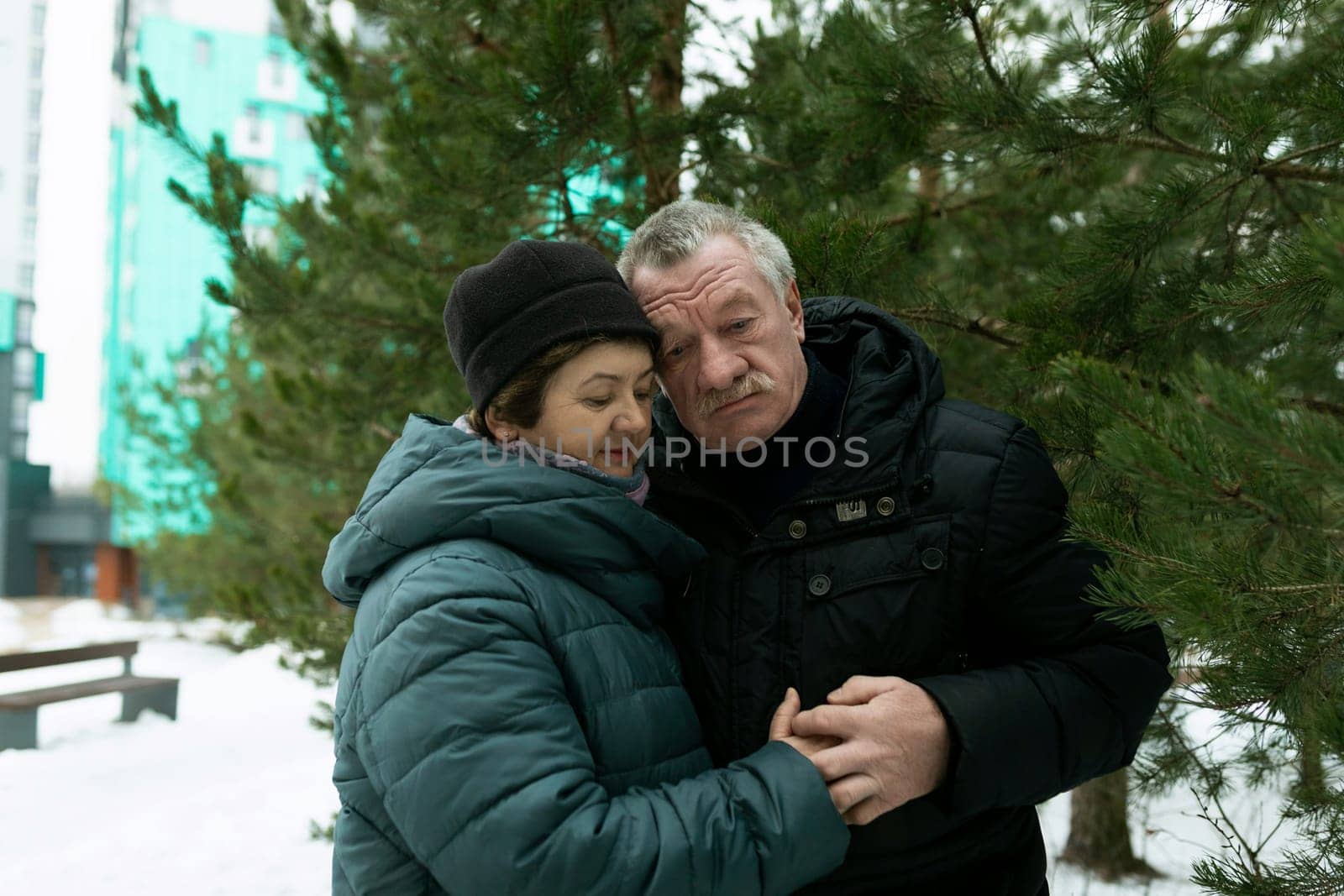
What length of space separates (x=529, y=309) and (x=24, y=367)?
60.0ft

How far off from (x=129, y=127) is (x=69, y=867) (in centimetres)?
1878

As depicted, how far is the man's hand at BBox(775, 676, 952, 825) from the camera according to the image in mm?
1247

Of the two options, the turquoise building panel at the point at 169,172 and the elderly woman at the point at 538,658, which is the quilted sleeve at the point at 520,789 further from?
the turquoise building panel at the point at 169,172

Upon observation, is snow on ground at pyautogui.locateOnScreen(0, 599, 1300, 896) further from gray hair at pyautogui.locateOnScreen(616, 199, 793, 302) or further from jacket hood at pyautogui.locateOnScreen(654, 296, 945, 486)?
gray hair at pyautogui.locateOnScreen(616, 199, 793, 302)

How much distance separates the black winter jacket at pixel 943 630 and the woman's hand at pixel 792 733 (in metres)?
0.08

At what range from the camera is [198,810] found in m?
6.46

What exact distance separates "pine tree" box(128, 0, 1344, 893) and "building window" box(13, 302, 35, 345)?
13458mm

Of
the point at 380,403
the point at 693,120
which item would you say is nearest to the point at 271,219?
the point at 380,403

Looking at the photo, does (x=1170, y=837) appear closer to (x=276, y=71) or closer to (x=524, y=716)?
(x=524, y=716)

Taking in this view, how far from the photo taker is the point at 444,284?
13.3 ft

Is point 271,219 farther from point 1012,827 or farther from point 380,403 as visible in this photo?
point 1012,827

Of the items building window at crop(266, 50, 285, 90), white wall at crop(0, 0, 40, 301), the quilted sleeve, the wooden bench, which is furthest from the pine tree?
building window at crop(266, 50, 285, 90)

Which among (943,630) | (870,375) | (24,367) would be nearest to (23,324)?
(24,367)

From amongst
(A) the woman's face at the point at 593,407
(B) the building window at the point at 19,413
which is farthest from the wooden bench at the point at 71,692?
(B) the building window at the point at 19,413
